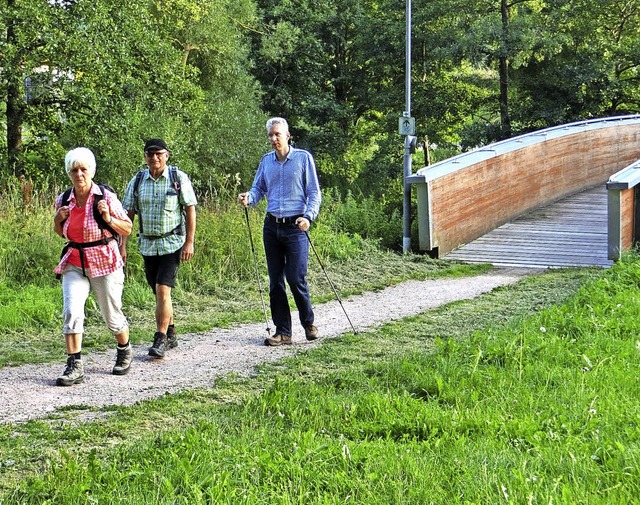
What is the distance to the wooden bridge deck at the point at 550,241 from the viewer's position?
13.8m

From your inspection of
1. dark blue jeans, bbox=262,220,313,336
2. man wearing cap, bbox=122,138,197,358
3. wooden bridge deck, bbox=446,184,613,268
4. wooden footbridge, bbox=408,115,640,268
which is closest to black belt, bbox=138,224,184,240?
man wearing cap, bbox=122,138,197,358

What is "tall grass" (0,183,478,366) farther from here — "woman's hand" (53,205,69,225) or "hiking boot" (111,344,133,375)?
"woman's hand" (53,205,69,225)

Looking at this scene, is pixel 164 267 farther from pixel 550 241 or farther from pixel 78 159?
pixel 550 241

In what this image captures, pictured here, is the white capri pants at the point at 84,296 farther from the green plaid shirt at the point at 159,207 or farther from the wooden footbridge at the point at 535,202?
the wooden footbridge at the point at 535,202

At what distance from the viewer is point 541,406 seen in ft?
16.6

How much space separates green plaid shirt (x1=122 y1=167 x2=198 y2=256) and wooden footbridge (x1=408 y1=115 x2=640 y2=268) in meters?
7.21

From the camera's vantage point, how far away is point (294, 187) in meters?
7.85

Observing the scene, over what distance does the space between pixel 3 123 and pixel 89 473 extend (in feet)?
66.2

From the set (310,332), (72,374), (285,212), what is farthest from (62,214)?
(310,332)

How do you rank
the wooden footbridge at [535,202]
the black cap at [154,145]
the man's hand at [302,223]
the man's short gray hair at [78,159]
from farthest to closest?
the wooden footbridge at [535,202] < the man's hand at [302,223] < the black cap at [154,145] < the man's short gray hair at [78,159]

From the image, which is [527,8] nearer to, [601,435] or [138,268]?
[138,268]

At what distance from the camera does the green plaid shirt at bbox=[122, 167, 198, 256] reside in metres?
7.42

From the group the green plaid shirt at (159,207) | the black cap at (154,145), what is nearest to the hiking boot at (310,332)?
the green plaid shirt at (159,207)

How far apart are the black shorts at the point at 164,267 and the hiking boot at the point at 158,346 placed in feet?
1.40
